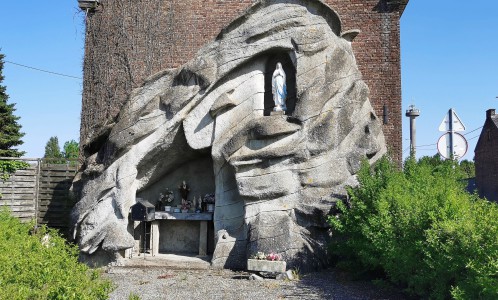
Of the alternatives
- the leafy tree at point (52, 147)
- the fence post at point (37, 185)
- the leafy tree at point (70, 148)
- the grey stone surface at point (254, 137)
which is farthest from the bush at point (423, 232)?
the leafy tree at point (52, 147)

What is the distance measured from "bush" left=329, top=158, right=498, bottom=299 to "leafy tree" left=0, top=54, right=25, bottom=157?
18.6 meters

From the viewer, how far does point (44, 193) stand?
1388cm

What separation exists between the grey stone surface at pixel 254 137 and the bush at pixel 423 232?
4.06 feet

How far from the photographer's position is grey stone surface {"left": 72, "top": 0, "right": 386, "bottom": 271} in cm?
905

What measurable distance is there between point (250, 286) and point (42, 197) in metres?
9.11

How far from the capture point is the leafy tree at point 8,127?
21.2m

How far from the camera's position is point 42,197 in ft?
45.5

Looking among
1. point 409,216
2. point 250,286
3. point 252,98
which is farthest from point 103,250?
point 409,216

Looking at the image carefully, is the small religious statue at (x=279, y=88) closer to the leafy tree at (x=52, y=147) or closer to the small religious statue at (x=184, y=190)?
the small religious statue at (x=184, y=190)

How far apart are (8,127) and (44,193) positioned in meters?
9.46

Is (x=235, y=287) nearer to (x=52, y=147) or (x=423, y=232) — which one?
(x=423, y=232)

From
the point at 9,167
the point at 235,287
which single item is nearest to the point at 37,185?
the point at 9,167

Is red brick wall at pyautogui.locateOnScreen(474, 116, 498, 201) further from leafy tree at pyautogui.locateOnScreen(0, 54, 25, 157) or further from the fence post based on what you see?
leafy tree at pyautogui.locateOnScreen(0, 54, 25, 157)

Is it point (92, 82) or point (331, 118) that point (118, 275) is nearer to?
point (331, 118)
